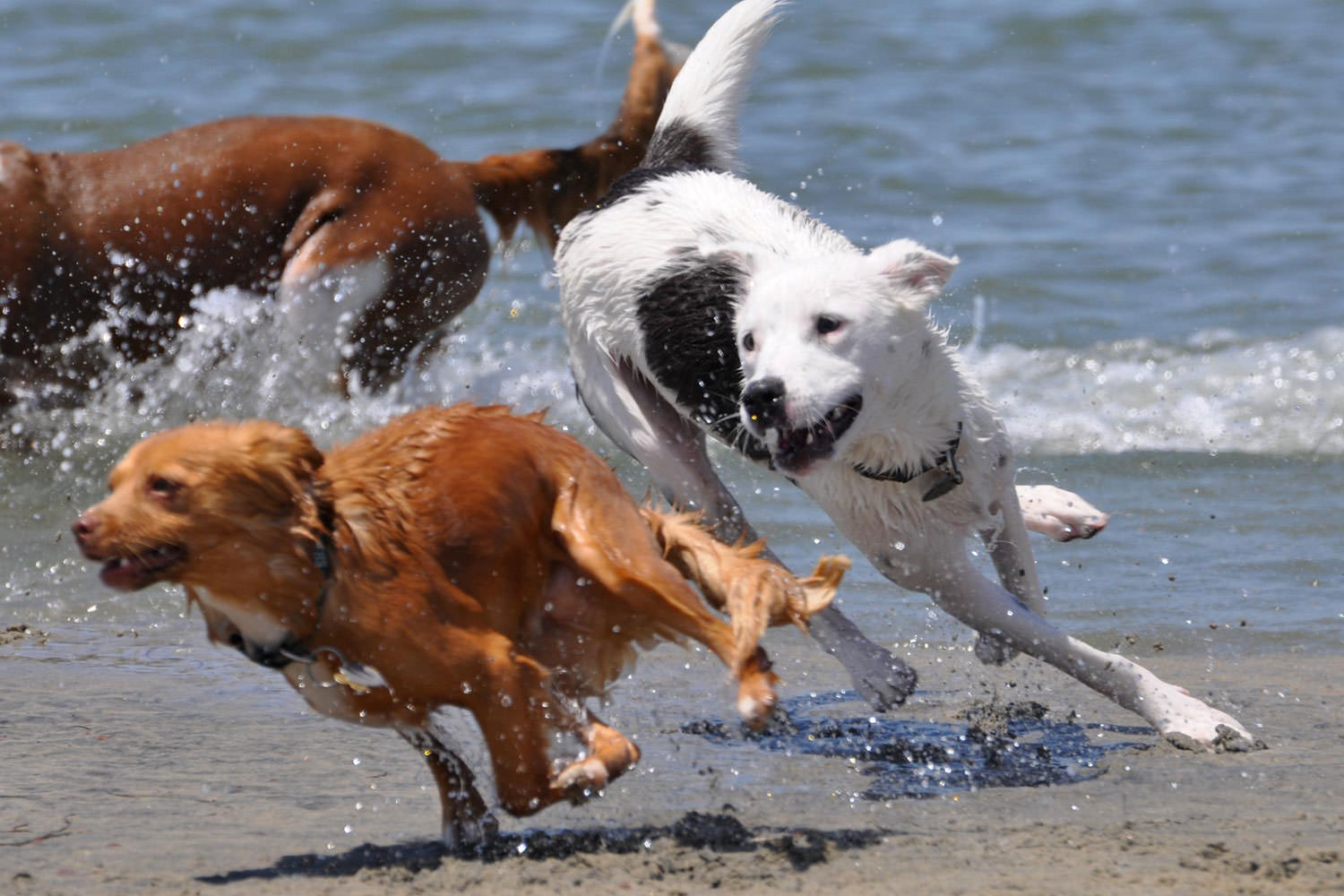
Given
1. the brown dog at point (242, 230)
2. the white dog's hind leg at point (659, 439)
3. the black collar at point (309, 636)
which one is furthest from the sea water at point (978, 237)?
the black collar at point (309, 636)

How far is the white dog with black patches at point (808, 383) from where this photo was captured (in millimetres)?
4395

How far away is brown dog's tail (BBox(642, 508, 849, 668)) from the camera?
11.5 ft

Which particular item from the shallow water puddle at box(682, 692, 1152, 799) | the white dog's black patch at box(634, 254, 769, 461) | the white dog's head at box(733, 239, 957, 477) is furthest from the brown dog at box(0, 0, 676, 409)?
the shallow water puddle at box(682, 692, 1152, 799)

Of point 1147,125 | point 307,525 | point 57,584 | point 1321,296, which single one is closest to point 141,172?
point 57,584

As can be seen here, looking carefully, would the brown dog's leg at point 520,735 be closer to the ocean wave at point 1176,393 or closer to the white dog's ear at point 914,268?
the white dog's ear at point 914,268

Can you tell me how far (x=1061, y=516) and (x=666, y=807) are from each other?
6.83ft

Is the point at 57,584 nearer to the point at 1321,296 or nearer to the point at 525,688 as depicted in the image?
the point at 525,688

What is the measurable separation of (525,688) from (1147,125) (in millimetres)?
11639

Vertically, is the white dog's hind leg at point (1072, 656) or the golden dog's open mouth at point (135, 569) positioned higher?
the golden dog's open mouth at point (135, 569)

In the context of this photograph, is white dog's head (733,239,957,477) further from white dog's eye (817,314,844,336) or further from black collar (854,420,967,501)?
black collar (854,420,967,501)

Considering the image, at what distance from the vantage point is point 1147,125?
13.9 m

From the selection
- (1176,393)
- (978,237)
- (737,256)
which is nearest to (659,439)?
(737,256)

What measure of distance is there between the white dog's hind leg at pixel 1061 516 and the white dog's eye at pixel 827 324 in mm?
1294

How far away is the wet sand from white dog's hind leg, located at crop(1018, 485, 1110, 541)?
0.55m
